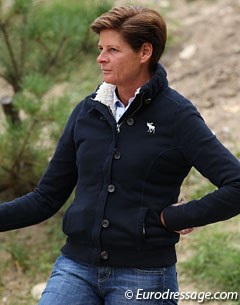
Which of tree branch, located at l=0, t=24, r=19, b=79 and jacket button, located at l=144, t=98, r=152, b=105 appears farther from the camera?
tree branch, located at l=0, t=24, r=19, b=79

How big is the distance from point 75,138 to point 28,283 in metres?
1.80

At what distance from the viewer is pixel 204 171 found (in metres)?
2.11

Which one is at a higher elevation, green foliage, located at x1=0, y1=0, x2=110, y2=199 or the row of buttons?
green foliage, located at x1=0, y1=0, x2=110, y2=199

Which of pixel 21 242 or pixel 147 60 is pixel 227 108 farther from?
pixel 147 60

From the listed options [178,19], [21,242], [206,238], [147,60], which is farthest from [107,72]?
[178,19]

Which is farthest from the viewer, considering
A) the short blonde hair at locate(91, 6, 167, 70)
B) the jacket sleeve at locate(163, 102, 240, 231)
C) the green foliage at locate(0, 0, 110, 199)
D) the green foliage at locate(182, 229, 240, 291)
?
the green foliage at locate(0, 0, 110, 199)

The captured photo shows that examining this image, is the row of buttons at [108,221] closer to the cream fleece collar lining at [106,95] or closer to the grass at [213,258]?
the cream fleece collar lining at [106,95]

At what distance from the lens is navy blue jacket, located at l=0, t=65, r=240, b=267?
211 centimetres

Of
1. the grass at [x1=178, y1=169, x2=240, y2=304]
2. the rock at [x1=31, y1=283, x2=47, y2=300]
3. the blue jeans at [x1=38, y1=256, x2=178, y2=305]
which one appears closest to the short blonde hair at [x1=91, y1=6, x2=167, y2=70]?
the blue jeans at [x1=38, y1=256, x2=178, y2=305]

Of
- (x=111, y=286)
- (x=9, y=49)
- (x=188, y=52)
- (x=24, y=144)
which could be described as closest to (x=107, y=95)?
(x=111, y=286)

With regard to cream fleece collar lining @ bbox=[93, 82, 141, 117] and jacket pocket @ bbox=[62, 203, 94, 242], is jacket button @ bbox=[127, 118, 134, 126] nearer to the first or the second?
cream fleece collar lining @ bbox=[93, 82, 141, 117]

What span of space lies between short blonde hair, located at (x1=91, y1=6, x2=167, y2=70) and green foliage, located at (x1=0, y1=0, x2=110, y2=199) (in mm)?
1564

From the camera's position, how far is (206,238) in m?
3.79

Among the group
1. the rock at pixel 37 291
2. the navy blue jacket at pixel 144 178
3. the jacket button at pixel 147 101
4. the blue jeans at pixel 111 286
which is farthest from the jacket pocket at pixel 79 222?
the rock at pixel 37 291
